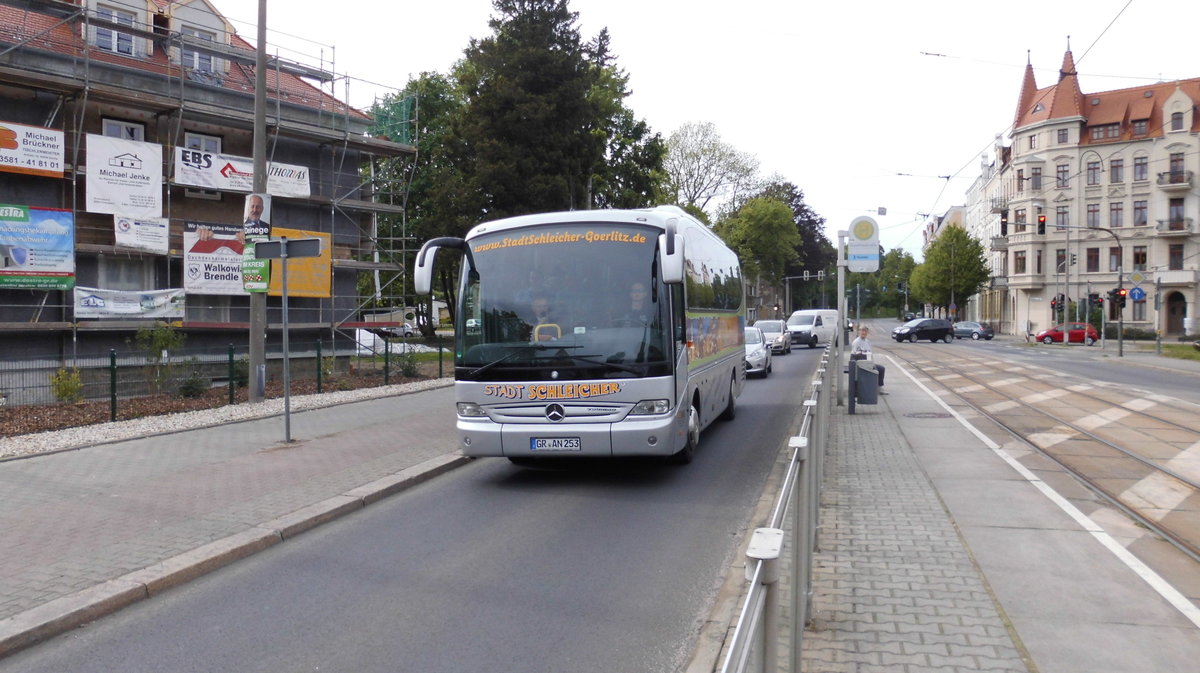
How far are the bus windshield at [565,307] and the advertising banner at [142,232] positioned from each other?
14.3 metres

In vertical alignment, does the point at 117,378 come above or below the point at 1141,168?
below

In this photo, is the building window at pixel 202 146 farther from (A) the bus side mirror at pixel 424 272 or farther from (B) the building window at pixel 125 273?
(A) the bus side mirror at pixel 424 272

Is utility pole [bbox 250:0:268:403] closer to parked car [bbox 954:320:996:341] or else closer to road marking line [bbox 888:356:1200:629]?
road marking line [bbox 888:356:1200:629]

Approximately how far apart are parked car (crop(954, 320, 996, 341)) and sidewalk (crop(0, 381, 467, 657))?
61.8 meters

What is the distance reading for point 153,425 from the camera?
532 inches

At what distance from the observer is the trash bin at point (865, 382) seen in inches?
595

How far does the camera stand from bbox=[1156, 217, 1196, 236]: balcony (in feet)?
210

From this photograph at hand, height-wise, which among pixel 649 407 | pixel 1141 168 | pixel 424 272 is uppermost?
pixel 1141 168

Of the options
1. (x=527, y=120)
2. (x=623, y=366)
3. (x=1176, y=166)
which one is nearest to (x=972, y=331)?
(x=1176, y=166)

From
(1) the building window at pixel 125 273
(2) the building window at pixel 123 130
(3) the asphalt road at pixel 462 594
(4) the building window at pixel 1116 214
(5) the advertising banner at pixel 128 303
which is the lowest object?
(3) the asphalt road at pixel 462 594

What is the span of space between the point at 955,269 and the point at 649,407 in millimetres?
81172

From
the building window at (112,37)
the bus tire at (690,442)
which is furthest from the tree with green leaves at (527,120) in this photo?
the bus tire at (690,442)

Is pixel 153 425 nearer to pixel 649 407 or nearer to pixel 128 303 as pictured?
pixel 649 407

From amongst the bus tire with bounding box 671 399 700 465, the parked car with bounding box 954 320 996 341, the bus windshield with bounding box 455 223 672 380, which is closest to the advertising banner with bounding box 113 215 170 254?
the bus windshield with bounding box 455 223 672 380
